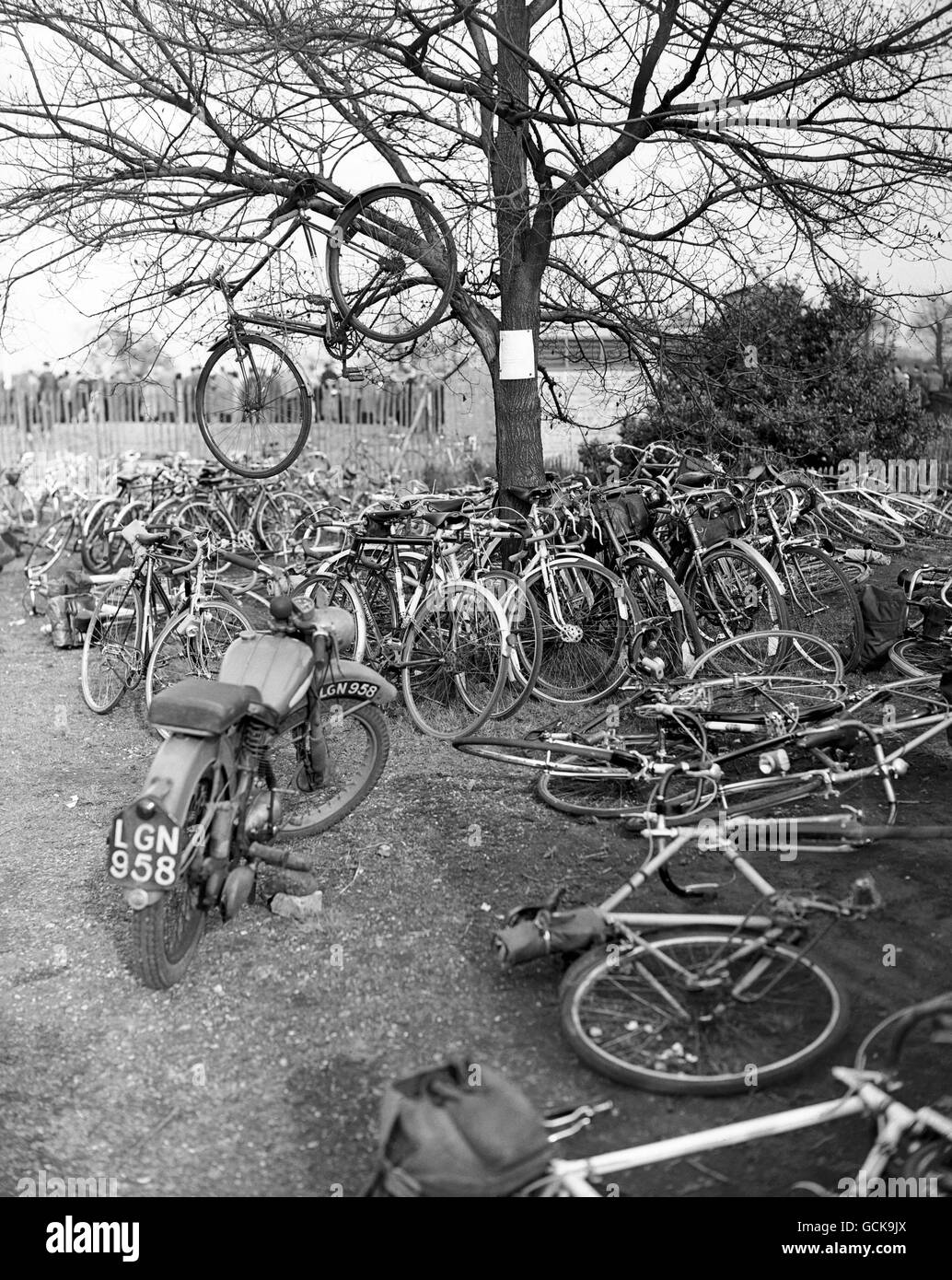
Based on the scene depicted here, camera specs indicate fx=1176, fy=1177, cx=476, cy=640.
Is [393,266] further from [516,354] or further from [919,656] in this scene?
[919,656]

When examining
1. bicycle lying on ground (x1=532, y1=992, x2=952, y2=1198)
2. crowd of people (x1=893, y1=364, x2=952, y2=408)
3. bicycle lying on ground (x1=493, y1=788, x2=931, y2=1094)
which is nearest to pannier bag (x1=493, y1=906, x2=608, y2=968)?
bicycle lying on ground (x1=493, y1=788, x2=931, y2=1094)

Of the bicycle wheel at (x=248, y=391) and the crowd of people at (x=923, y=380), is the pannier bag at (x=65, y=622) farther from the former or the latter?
the crowd of people at (x=923, y=380)

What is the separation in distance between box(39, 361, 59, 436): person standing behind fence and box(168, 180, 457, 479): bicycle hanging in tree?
11.5 meters

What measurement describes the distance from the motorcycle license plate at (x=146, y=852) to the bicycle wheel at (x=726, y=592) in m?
3.78

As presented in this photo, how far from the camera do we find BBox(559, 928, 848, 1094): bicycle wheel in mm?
3070

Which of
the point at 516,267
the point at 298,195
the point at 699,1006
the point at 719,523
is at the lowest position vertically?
the point at 699,1006

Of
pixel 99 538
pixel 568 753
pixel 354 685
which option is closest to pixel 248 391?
pixel 354 685

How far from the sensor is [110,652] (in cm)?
692

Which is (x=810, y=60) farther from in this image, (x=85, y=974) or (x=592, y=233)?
(x=85, y=974)

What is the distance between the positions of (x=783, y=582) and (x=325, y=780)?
3.34 m

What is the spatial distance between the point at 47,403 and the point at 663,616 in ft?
47.9

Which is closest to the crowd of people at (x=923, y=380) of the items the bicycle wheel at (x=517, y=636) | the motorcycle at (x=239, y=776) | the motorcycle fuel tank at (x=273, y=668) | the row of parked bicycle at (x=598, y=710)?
the row of parked bicycle at (x=598, y=710)
